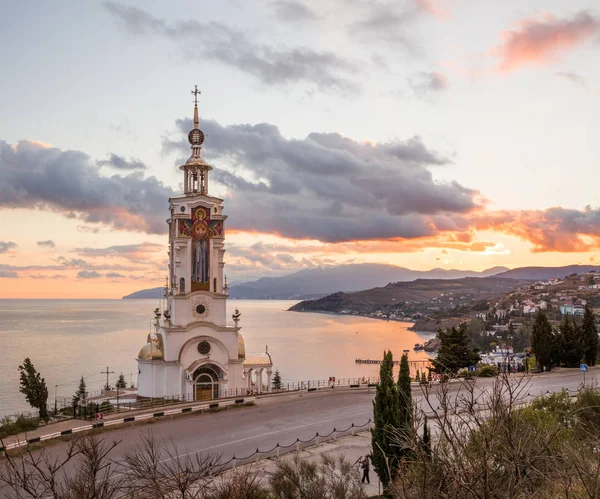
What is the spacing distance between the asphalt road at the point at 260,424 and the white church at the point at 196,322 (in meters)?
3.92

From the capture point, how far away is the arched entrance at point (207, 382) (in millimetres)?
35219

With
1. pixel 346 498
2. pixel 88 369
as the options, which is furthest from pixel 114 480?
pixel 88 369

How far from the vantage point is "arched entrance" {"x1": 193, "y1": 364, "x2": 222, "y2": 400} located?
116ft

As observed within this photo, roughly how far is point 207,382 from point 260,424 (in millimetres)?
8793

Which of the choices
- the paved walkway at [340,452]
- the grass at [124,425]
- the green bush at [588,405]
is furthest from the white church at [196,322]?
the green bush at [588,405]

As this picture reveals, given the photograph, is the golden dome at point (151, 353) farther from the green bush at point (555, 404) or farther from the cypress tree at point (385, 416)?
the green bush at point (555, 404)

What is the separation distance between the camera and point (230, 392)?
35.8 meters

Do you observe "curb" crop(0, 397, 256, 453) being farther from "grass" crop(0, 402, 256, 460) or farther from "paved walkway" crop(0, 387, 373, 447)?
"paved walkway" crop(0, 387, 373, 447)

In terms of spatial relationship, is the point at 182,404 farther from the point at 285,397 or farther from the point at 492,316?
the point at 492,316

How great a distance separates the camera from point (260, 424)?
90.1 ft

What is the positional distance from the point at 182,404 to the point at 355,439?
10306mm

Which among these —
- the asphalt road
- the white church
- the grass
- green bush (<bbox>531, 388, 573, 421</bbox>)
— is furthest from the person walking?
the white church

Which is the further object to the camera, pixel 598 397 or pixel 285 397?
pixel 285 397

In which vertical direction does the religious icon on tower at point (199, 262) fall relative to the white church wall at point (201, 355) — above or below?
above
